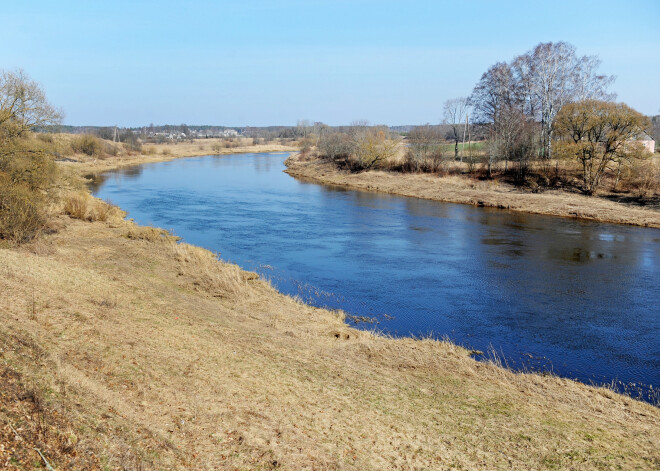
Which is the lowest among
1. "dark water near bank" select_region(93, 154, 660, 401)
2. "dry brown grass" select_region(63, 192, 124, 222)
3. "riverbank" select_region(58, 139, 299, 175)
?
"dark water near bank" select_region(93, 154, 660, 401)

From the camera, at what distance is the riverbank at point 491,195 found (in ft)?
109

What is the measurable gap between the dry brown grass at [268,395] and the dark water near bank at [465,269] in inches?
101

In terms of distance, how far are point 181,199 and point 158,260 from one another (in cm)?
2231

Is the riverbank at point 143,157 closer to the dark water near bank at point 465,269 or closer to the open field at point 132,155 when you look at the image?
the open field at point 132,155

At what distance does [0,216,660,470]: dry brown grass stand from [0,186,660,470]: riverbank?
0.03 meters

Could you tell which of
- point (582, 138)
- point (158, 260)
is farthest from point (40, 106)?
point (582, 138)

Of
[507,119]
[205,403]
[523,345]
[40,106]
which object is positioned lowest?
[523,345]

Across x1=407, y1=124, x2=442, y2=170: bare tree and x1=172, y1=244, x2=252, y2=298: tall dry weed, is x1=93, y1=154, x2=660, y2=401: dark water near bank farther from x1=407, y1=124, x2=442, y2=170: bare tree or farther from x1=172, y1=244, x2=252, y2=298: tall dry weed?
x1=407, y1=124, x2=442, y2=170: bare tree

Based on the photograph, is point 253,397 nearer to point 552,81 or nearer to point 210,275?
point 210,275

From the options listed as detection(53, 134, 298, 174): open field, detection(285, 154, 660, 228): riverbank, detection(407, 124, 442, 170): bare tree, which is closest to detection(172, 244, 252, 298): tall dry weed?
detection(285, 154, 660, 228): riverbank

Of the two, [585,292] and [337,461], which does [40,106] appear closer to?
[337,461]

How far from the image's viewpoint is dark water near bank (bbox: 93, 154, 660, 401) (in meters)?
13.5

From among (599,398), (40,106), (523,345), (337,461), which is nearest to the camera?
(337,461)

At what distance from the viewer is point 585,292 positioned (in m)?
18.0
